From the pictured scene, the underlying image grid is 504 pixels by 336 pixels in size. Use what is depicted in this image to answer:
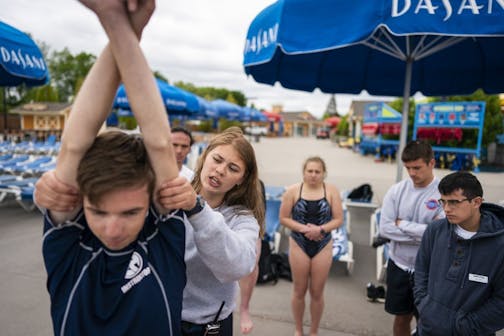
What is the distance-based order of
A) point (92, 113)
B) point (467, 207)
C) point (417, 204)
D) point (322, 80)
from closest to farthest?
point (92, 113)
point (467, 207)
point (417, 204)
point (322, 80)

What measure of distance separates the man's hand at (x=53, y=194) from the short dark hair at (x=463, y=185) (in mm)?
2036

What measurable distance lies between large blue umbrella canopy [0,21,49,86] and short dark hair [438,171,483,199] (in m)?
4.79

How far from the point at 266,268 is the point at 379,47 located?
306 centimetres

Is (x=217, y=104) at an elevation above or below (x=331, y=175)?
above

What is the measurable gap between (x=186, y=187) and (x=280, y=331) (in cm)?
269

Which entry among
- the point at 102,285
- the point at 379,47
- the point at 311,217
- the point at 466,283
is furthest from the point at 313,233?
the point at 379,47

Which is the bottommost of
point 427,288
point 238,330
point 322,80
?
point 238,330

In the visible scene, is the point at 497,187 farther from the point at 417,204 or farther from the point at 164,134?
the point at 164,134

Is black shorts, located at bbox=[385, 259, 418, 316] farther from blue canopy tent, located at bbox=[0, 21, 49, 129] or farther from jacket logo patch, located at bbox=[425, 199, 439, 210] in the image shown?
blue canopy tent, located at bbox=[0, 21, 49, 129]

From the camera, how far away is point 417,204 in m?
2.63

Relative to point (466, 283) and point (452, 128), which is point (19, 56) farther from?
point (452, 128)

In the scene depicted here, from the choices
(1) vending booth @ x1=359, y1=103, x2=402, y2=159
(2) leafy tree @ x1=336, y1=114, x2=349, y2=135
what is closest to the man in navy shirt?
(1) vending booth @ x1=359, y1=103, x2=402, y2=159

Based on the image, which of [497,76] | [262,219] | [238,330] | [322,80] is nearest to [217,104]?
[322,80]

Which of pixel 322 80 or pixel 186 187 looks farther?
pixel 322 80
